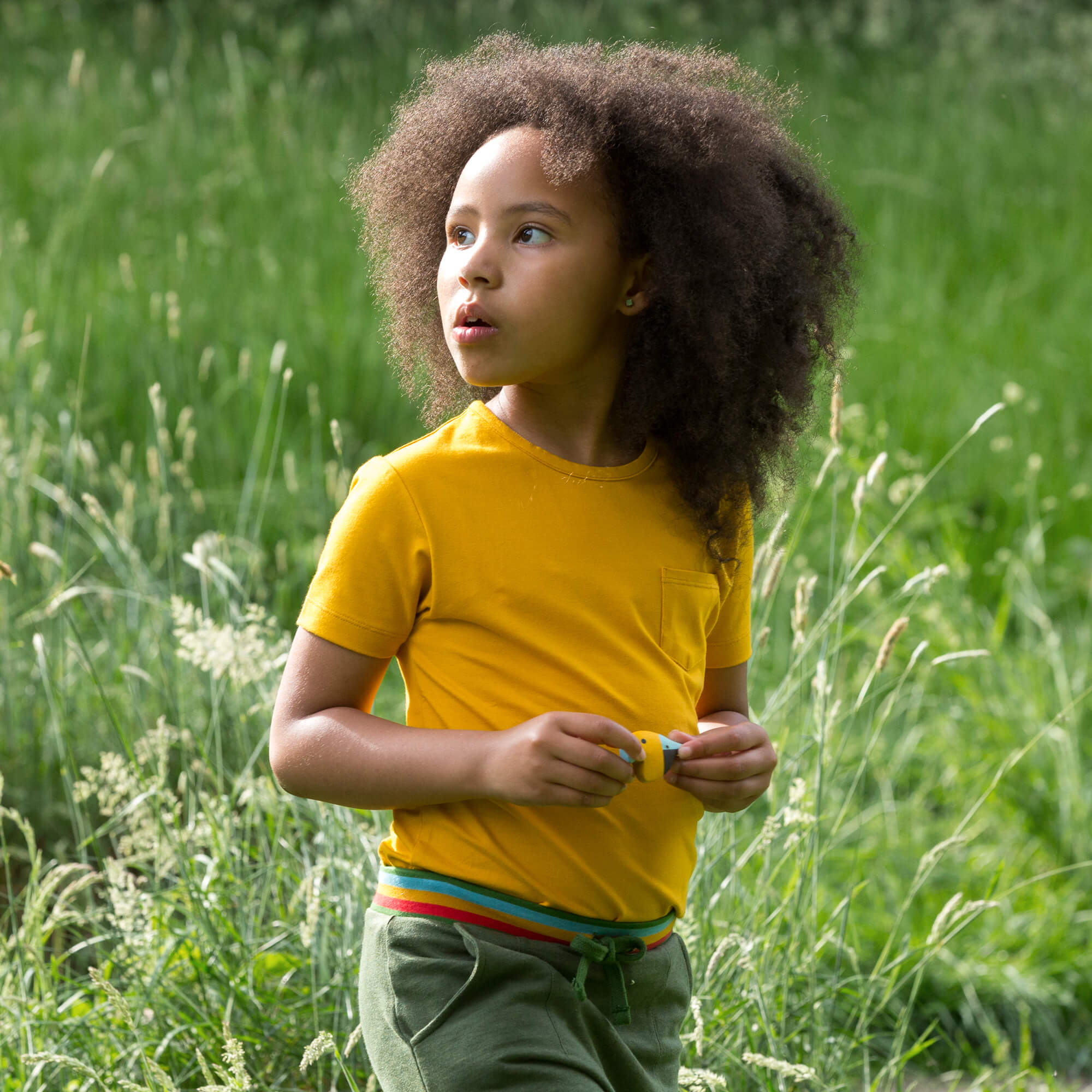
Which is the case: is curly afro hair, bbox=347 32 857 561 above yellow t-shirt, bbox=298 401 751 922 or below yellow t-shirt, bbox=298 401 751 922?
above

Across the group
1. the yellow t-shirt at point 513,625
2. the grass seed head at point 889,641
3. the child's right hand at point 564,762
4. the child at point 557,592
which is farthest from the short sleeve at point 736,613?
the child's right hand at point 564,762

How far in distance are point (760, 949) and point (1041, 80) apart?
7749 millimetres

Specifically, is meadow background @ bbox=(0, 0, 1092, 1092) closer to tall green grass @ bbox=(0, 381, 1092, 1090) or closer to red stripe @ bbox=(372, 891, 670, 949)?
tall green grass @ bbox=(0, 381, 1092, 1090)

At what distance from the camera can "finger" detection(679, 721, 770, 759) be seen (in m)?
1.45

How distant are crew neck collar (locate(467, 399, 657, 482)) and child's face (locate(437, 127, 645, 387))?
54mm

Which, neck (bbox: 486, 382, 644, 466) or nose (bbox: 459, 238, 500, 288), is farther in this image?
neck (bbox: 486, 382, 644, 466)

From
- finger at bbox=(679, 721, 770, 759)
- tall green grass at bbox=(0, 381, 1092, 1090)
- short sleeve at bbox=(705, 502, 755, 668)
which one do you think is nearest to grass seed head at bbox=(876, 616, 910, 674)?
tall green grass at bbox=(0, 381, 1092, 1090)

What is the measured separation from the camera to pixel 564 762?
133cm

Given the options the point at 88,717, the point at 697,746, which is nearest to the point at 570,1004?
the point at 697,746

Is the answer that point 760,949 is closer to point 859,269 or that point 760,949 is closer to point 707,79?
point 859,269

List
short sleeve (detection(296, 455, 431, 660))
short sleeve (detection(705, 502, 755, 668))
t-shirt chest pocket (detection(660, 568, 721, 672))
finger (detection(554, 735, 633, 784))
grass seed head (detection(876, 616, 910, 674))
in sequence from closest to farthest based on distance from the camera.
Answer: finger (detection(554, 735, 633, 784)), short sleeve (detection(296, 455, 431, 660)), t-shirt chest pocket (detection(660, 568, 721, 672)), short sleeve (detection(705, 502, 755, 668)), grass seed head (detection(876, 616, 910, 674))

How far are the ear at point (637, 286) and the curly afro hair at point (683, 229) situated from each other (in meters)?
0.01

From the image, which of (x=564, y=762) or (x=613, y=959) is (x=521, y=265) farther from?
(x=613, y=959)

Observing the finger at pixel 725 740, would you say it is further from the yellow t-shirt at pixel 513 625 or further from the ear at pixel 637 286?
the ear at pixel 637 286
